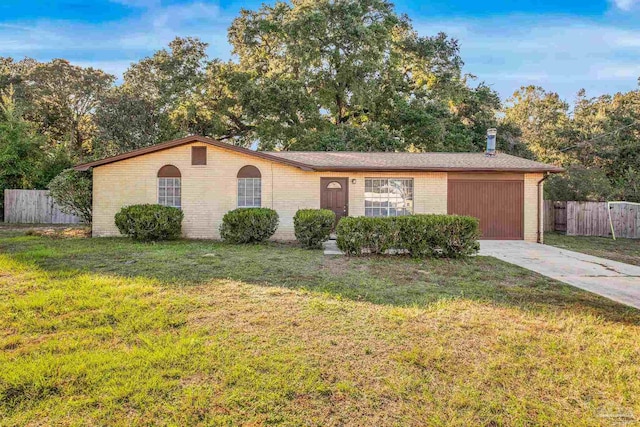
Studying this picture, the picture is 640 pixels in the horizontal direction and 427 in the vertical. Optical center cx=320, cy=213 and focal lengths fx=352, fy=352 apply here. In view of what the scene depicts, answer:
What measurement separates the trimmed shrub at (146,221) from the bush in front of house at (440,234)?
6915 mm

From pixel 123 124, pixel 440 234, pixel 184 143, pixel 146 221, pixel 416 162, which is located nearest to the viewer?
pixel 440 234

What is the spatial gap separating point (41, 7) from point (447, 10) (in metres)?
13.7

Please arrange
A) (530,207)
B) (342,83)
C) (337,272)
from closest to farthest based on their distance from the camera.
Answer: (337,272) → (530,207) → (342,83)

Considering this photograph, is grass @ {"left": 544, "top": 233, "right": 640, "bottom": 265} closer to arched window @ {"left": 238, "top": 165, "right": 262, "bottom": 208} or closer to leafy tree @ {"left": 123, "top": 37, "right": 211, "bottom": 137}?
arched window @ {"left": 238, "top": 165, "right": 262, "bottom": 208}

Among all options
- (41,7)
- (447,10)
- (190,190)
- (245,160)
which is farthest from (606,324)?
(41,7)

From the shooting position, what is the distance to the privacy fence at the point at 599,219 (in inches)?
599

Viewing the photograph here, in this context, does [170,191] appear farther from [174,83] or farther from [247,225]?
[174,83]

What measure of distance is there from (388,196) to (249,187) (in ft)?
16.6

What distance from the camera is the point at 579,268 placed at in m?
7.71

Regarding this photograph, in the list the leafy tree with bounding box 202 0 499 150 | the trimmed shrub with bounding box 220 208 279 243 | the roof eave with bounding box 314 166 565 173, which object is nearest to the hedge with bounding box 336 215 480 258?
the trimmed shrub with bounding box 220 208 279 243

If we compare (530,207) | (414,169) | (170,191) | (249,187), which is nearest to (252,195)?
(249,187)

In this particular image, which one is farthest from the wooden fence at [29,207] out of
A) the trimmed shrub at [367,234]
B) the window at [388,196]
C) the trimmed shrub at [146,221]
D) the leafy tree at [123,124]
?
the trimmed shrub at [367,234]

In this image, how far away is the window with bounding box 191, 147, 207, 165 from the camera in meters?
12.1

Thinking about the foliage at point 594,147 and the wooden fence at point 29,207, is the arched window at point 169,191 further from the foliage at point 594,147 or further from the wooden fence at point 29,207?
the foliage at point 594,147
